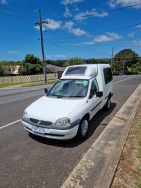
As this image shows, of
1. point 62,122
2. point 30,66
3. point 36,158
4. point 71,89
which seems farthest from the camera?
point 30,66

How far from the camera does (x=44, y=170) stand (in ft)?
8.30

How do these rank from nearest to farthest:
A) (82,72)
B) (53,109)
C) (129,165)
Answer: (129,165) → (53,109) → (82,72)

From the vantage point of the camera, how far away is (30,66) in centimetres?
3209

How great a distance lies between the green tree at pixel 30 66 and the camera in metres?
32.2

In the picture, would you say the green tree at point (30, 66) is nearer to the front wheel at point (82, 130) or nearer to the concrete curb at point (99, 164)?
the front wheel at point (82, 130)

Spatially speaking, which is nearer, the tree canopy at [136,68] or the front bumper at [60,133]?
the front bumper at [60,133]

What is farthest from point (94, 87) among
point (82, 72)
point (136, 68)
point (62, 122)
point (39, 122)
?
point (136, 68)

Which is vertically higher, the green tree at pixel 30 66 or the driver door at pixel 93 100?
the green tree at pixel 30 66

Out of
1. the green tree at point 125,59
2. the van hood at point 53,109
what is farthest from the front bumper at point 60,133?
the green tree at point 125,59

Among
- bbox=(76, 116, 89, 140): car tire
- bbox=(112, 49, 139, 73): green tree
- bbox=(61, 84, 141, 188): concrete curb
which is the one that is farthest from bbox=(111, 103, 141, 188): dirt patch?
bbox=(112, 49, 139, 73): green tree

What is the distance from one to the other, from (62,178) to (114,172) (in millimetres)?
1000

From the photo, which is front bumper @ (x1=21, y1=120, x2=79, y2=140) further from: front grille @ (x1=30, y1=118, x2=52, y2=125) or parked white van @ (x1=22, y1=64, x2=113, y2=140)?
front grille @ (x1=30, y1=118, x2=52, y2=125)

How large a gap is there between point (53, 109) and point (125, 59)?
83.6 metres

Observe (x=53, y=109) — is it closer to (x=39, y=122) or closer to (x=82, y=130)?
(x=39, y=122)
